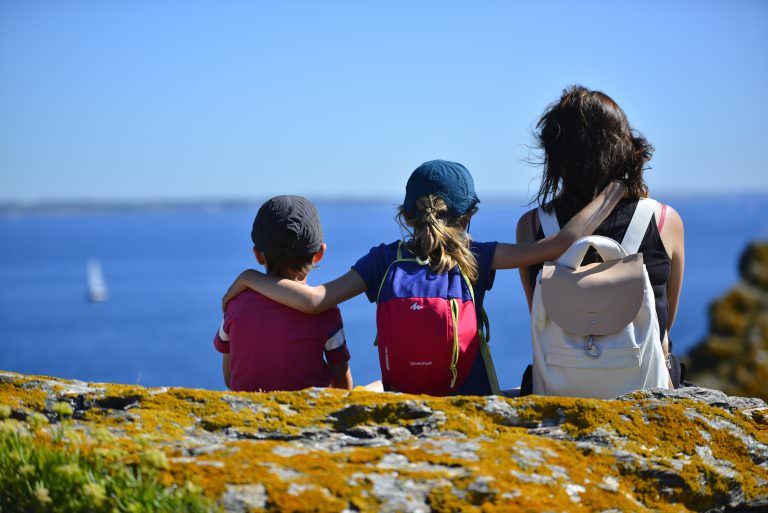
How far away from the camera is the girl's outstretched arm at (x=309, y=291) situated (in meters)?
4.24

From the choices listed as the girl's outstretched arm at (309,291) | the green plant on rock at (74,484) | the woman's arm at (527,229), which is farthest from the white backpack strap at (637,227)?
the green plant on rock at (74,484)

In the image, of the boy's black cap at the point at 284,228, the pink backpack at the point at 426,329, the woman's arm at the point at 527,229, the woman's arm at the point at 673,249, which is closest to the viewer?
the pink backpack at the point at 426,329

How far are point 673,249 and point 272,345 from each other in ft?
7.05

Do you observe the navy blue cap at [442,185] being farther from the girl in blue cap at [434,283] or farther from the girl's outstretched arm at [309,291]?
the girl's outstretched arm at [309,291]

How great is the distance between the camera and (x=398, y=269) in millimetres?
4168

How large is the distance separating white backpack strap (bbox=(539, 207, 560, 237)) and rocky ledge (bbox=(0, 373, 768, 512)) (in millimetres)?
1101

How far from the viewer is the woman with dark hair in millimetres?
4305

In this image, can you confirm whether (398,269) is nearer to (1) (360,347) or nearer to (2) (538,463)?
(2) (538,463)

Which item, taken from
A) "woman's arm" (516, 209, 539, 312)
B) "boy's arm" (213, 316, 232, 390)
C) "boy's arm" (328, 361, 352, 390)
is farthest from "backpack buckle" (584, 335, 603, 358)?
"boy's arm" (213, 316, 232, 390)

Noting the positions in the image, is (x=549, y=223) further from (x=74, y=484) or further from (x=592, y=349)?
(x=74, y=484)

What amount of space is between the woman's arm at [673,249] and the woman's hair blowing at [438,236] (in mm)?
1012

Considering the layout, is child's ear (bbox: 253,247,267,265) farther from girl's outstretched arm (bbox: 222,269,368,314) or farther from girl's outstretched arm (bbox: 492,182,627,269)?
girl's outstretched arm (bbox: 492,182,627,269)

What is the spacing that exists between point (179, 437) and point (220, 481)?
0.45m

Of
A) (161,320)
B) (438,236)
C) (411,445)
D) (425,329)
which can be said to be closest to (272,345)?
(425,329)
